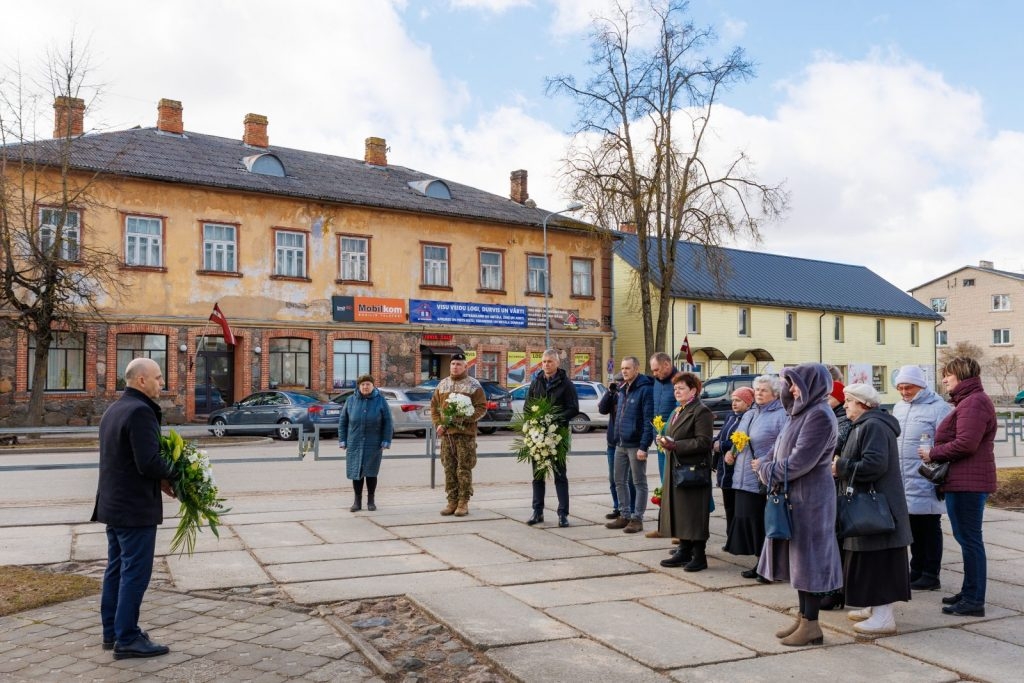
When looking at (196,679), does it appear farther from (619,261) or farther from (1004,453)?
(619,261)

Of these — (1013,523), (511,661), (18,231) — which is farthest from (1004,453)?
(18,231)

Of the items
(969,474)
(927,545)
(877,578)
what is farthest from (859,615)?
(927,545)

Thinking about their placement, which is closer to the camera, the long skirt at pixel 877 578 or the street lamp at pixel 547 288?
the long skirt at pixel 877 578

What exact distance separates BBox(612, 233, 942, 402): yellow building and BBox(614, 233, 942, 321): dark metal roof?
7cm

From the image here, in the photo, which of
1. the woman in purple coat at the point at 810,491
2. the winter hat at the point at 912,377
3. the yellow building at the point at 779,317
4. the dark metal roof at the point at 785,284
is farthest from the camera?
the dark metal roof at the point at 785,284

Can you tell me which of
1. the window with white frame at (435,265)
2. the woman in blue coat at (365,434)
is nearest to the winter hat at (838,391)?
the woman in blue coat at (365,434)

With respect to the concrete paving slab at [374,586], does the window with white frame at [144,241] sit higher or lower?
higher

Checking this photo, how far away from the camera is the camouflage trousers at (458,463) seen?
34.6 ft

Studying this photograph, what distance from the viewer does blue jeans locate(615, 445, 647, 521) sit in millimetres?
9602

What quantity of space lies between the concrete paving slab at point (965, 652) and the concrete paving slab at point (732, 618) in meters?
0.38

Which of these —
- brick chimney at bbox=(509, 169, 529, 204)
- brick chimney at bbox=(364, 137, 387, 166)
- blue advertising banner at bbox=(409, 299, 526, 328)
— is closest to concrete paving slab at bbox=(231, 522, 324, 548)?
blue advertising banner at bbox=(409, 299, 526, 328)

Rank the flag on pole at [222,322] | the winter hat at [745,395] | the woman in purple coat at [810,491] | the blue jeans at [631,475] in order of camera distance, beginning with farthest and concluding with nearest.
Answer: the flag on pole at [222,322] < the blue jeans at [631,475] < the winter hat at [745,395] < the woman in purple coat at [810,491]

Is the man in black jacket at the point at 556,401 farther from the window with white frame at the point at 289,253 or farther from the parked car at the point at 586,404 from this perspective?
the window with white frame at the point at 289,253

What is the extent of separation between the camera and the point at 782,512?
580cm
